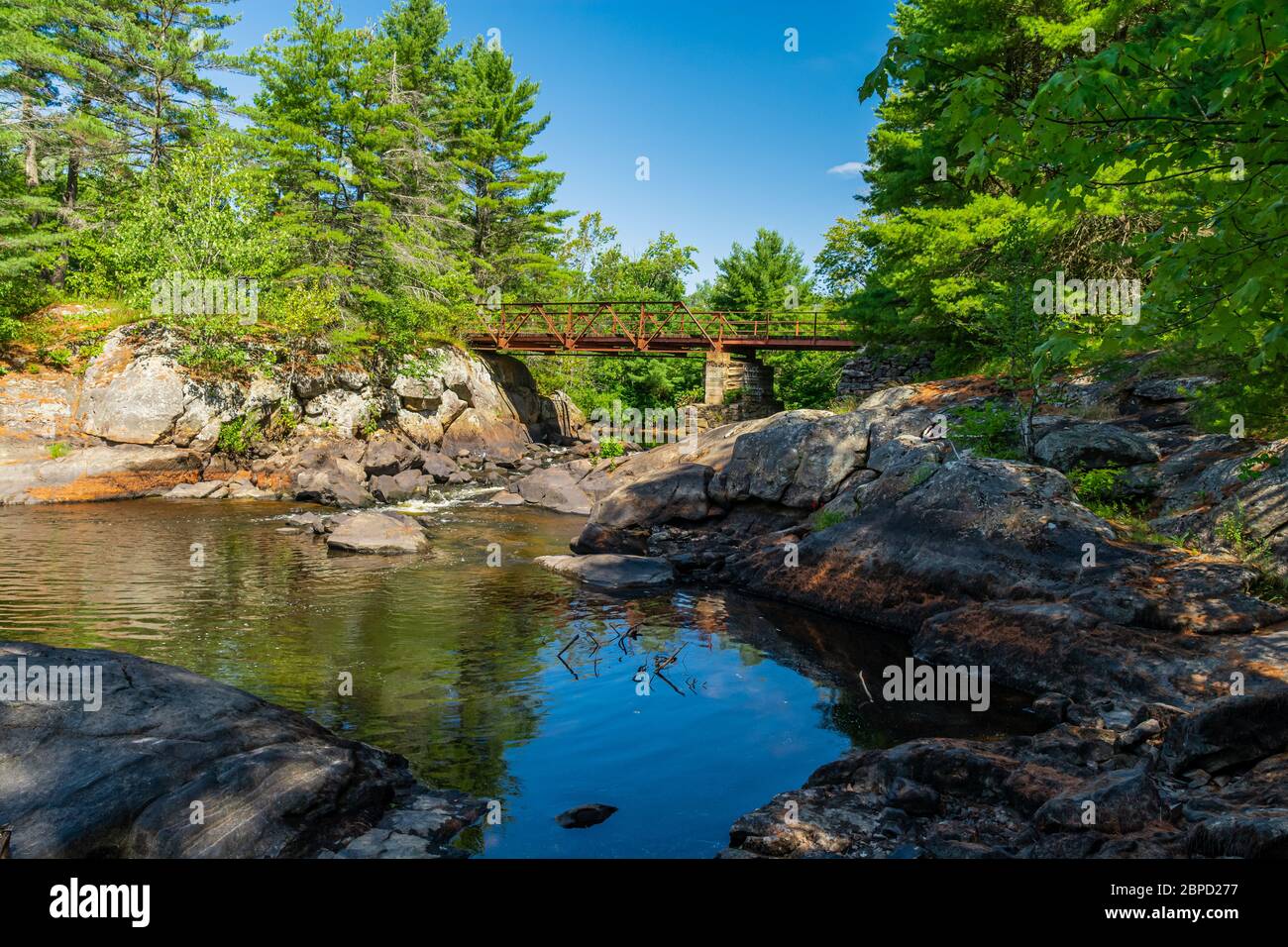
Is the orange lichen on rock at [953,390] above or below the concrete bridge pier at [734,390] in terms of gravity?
below

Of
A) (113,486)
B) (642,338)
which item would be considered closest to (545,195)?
(642,338)

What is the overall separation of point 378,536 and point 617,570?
17.9 ft

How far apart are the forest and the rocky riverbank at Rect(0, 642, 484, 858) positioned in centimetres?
512

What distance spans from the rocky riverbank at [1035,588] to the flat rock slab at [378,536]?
3.40m

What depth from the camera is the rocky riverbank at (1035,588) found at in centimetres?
500

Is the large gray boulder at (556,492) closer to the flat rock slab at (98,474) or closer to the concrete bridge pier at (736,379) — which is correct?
the flat rock slab at (98,474)

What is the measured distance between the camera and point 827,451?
15.3 m

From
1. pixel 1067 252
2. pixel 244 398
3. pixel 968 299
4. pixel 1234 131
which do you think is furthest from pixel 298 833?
pixel 244 398

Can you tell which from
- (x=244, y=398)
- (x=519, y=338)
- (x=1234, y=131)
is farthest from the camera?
(x=519, y=338)

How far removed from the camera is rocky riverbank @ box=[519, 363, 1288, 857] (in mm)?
5000

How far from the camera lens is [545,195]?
4141cm

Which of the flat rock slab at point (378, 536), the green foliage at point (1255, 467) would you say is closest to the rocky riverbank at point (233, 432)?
the flat rock slab at point (378, 536)

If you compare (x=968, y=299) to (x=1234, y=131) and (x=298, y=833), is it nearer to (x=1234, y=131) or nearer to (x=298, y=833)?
(x=1234, y=131)
